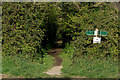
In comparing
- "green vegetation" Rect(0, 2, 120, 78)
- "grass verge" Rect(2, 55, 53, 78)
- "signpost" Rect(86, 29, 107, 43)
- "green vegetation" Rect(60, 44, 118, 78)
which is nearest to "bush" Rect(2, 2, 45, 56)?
"green vegetation" Rect(0, 2, 120, 78)

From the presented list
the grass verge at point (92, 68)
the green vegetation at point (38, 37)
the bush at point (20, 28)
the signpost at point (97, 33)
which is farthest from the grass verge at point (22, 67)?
the signpost at point (97, 33)

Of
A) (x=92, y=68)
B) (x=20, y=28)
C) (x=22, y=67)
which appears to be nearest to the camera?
(x=92, y=68)

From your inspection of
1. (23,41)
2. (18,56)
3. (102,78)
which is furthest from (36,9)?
(102,78)

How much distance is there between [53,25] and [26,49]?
6.73 meters

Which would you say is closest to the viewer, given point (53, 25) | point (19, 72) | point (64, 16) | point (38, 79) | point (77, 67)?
point (38, 79)

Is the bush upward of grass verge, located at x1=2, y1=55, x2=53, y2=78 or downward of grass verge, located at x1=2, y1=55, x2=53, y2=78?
upward

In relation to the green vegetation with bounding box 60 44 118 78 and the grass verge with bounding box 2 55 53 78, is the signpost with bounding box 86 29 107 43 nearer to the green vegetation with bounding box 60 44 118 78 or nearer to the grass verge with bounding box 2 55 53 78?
the green vegetation with bounding box 60 44 118 78

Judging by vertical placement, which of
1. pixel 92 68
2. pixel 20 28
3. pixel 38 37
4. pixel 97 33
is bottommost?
pixel 92 68

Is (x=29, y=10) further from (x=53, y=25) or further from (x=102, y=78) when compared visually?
(x=53, y=25)

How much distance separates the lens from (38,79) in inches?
268

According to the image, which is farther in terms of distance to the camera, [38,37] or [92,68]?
A: [38,37]

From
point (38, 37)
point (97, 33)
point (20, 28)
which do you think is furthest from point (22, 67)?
point (97, 33)

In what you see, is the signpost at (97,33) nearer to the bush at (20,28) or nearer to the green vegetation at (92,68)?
the green vegetation at (92,68)

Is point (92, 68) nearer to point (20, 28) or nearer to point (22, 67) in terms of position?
point (22, 67)
